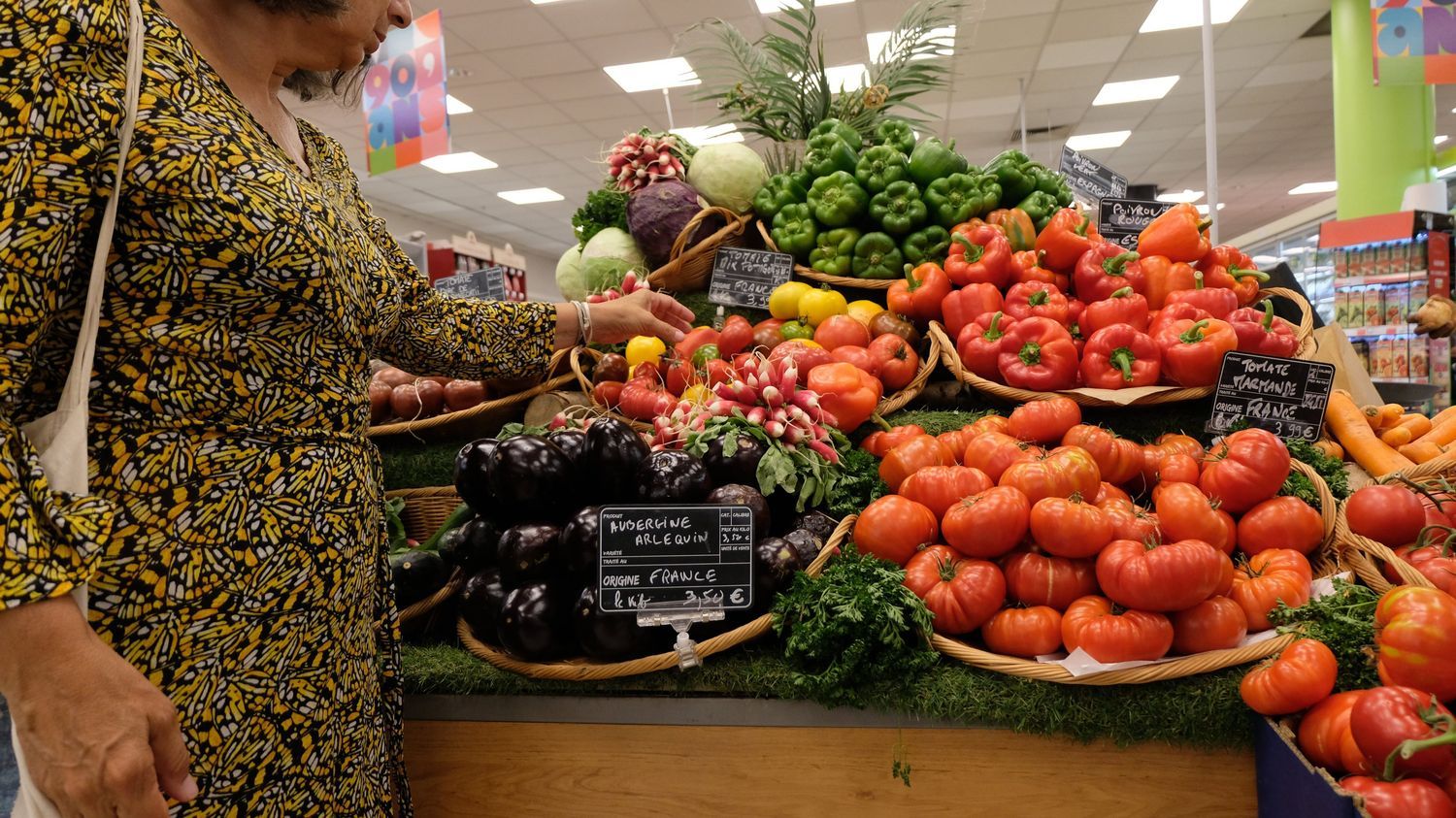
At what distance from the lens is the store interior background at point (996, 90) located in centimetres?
679

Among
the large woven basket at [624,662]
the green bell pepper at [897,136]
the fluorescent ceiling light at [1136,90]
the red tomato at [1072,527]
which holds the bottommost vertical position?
the large woven basket at [624,662]

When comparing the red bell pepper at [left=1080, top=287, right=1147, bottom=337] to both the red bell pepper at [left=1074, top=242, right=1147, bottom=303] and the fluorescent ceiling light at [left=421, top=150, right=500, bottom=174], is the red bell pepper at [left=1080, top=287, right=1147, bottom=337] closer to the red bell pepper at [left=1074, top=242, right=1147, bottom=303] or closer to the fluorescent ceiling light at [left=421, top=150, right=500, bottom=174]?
the red bell pepper at [left=1074, top=242, right=1147, bottom=303]

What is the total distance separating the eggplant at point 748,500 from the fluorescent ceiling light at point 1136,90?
906 centimetres

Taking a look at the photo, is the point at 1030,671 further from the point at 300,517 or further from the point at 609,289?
the point at 609,289

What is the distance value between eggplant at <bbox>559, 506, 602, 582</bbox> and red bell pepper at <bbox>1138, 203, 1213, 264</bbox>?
1807 mm

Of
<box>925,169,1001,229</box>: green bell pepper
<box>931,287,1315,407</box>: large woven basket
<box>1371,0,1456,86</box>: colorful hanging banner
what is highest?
<box>1371,0,1456,86</box>: colorful hanging banner

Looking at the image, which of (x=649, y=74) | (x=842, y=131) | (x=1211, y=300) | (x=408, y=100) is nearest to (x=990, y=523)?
(x=1211, y=300)

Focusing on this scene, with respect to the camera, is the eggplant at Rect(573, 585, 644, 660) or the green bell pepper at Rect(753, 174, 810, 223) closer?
the eggplant at Rect(573, 585, 644, 660)

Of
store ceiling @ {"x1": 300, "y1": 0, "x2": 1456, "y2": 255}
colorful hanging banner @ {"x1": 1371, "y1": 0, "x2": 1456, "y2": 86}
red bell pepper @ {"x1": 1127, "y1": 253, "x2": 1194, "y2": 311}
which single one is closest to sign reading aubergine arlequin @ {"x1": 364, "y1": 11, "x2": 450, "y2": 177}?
store ceiling @ {"x1": 300, "y1": 0, "x2": 1456, "y2": 255}

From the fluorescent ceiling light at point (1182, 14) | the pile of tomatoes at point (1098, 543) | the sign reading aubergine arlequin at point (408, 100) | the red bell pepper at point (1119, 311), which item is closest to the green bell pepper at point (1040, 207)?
the red bell pepper at point (1119, 311)

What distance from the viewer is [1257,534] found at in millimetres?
1538

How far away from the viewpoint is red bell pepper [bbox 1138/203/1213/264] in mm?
2299

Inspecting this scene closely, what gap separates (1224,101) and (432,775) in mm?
10911

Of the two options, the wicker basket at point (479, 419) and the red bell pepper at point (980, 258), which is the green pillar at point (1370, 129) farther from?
the wicker basket at point (479, 419)
